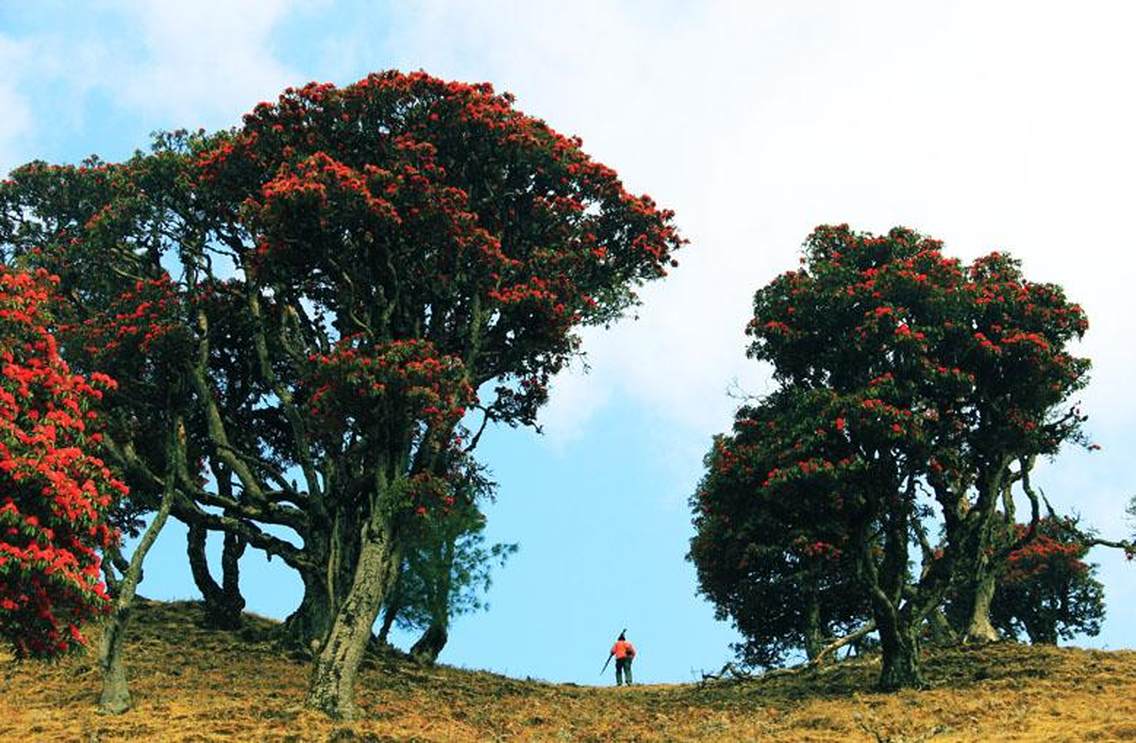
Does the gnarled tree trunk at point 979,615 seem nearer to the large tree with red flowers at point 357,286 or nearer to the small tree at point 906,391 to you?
the small tree at point 906,391

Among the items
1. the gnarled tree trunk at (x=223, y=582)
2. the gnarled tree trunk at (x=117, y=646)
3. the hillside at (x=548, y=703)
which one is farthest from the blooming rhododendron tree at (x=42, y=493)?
the gnarled tree trunk at (x=223, y=582)

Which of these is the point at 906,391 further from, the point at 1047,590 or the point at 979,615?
the point at 1047,590

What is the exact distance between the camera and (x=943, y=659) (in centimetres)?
3247

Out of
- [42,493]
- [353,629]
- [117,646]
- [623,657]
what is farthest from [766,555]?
[42,493]

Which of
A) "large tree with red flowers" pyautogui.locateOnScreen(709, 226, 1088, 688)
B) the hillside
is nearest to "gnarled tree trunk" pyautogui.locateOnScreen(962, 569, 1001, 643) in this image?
the hillside

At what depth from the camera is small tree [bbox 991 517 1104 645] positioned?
48094 millimetres

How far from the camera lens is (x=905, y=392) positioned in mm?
28859

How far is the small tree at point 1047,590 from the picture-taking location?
48.1 metres

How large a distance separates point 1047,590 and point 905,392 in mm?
26157

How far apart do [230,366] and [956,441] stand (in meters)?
23.4

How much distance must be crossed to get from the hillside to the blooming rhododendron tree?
353 cm

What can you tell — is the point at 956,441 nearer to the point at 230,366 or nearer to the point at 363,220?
the point at 363,220

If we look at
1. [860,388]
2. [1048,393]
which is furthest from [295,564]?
[1048,393]

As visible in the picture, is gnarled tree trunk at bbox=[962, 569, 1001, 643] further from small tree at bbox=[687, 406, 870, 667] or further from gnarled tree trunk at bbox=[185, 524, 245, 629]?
gnarled tree trunk at bbox=[185, 524, 245, 629]
